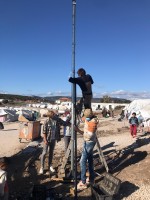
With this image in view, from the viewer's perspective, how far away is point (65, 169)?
995 cm

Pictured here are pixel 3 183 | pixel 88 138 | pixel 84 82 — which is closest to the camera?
pixel 3 183

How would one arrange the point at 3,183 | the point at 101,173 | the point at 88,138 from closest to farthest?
the point at 3,183 < the point at 88,138 < the point at 101,173

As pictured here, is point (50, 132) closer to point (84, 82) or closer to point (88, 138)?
point (88, 138)

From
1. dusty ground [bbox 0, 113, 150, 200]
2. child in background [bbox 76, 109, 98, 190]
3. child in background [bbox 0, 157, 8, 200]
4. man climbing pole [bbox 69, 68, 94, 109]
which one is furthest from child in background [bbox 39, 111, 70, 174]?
child in background [bbox 0, 157, 8, 200]

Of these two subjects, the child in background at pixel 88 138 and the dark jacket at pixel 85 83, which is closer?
the dark jacket at pixel 85 83

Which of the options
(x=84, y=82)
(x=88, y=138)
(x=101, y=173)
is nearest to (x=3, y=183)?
(x=88, y=138)

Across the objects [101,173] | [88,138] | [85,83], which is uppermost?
[85,83]

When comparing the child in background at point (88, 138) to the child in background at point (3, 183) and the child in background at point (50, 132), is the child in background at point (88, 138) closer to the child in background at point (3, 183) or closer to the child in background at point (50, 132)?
the child in background at point (50, 132)

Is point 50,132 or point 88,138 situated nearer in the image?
point 88,138

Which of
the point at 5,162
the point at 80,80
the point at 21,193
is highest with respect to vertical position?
the point at 80,80

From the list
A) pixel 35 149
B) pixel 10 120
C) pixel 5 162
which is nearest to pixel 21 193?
pixel 5 162

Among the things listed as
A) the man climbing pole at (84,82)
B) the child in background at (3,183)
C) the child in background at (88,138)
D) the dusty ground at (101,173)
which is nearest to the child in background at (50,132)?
the dusty ground at (101,173)

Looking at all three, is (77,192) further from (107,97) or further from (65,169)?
(107,97)

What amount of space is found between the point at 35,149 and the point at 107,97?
8385 cm
